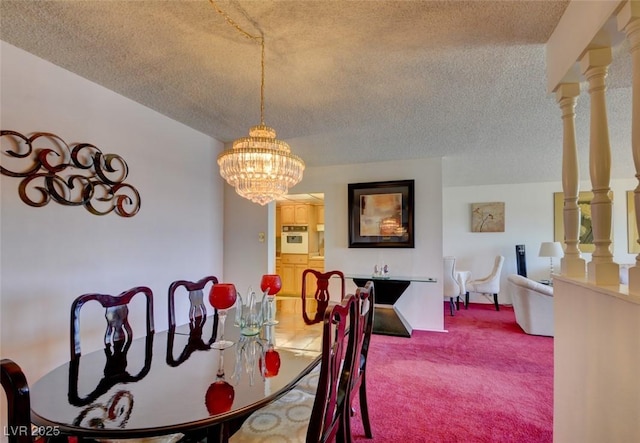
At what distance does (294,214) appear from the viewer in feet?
23.4

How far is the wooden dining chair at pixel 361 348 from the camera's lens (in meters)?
1.55

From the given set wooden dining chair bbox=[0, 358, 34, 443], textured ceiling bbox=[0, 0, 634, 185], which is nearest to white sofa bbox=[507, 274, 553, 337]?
textured ceiling bbox=[0, 0, 634, 185]

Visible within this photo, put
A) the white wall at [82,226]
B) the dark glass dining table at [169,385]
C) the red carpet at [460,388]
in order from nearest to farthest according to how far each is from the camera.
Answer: the dark glass dining table at [169,385] → the white wall at [82,226] → the red carpet at [460,388]

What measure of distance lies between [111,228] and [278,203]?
15.4 ft

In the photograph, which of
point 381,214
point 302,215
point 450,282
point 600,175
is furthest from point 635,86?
point 302,215

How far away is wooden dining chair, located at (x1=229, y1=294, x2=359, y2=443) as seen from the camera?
3.78 ft

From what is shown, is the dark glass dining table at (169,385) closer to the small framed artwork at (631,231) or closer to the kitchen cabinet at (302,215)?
the kitchen cabinet at (302,215)

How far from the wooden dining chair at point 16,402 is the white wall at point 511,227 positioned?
6708mm

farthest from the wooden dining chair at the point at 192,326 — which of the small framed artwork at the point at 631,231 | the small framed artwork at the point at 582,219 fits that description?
the small framed artwork at the point at 631,231

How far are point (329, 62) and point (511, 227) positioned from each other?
560cm

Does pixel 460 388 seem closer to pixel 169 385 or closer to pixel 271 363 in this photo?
pixel 271 363

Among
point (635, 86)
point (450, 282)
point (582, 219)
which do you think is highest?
point (635, 86)

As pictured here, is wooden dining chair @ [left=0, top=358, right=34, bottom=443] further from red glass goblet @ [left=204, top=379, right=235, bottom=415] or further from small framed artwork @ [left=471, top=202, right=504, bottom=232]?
small framed artwork @ [left=471, top=202, right=504, bottom=232]

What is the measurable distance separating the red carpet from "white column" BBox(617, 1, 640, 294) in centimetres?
144
